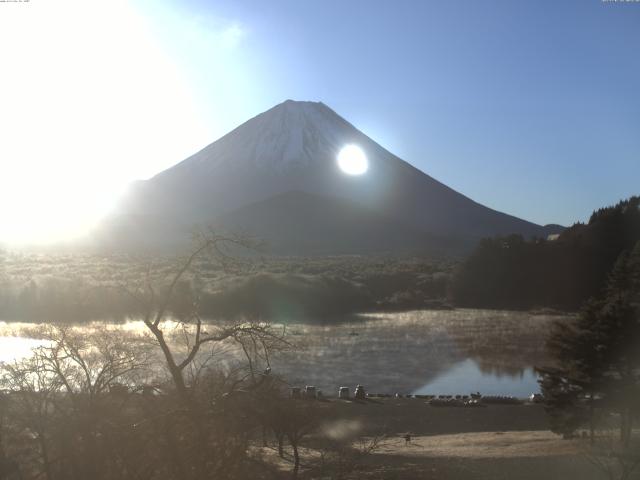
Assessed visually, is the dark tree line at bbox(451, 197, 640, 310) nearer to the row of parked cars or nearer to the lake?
the lake

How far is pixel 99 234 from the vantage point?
245 feet

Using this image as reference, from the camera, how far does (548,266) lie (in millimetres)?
56406

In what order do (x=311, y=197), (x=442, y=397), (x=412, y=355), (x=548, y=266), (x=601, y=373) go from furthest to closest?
1. (x=311, y=197)
2. (x=548, y=266)
3. (x=412, y=355)
4. (x=442, y=397)
5. (x=601, y=373)

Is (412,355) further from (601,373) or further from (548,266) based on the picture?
(548,266)

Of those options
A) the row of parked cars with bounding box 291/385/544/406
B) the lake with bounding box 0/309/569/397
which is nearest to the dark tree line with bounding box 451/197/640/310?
the lake with bounding box 0/309/569/397

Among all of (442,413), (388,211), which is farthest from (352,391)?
(388,211)

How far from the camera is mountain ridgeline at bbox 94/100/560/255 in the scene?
4151 inches

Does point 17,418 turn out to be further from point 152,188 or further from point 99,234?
point 152,188

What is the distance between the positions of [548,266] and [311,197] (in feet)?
211

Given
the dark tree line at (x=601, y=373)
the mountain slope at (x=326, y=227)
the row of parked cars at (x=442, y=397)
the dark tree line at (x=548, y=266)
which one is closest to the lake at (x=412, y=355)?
the row of parked cars at (x=442, y=397)

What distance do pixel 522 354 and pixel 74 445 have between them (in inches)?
1098

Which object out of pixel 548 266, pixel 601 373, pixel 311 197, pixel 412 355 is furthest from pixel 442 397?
pixel 311 197

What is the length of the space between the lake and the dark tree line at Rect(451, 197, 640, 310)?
12.0 m

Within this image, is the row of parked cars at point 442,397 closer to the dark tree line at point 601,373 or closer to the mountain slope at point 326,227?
the dark tree line at point 601,373
